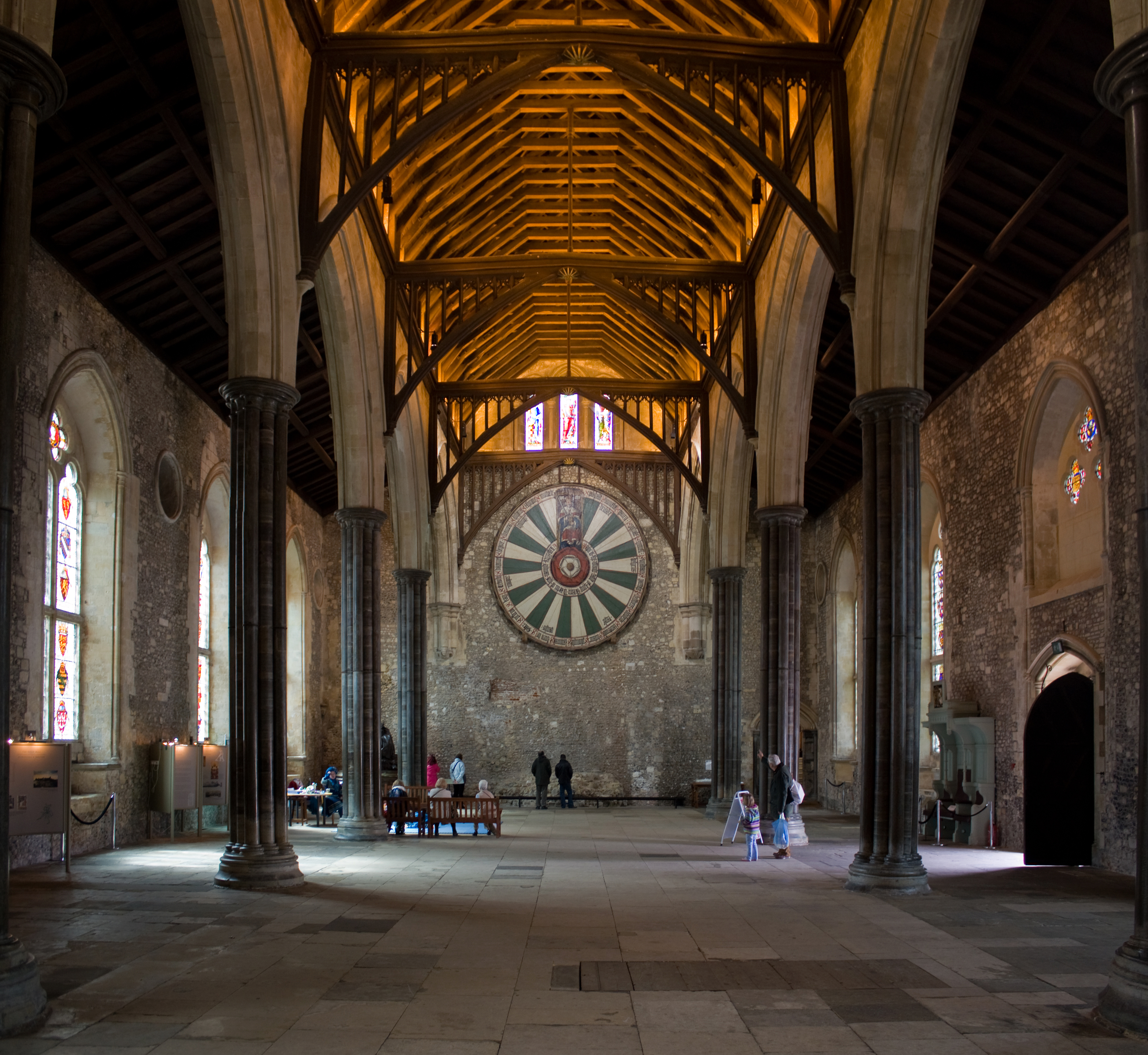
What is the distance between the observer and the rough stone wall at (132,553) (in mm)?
10688

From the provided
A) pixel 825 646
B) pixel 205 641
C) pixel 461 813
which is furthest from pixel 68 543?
pixel 825 646

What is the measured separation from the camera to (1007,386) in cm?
1332

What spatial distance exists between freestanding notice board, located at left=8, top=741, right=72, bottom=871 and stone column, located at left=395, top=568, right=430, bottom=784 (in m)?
9.16

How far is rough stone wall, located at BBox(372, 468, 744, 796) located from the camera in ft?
76.1

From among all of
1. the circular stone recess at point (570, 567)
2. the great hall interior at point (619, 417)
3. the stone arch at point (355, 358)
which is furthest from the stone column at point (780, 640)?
the circular stone recess at point (570, 567)

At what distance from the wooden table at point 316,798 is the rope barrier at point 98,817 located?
13.1 feet

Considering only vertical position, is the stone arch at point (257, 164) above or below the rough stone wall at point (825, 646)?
above

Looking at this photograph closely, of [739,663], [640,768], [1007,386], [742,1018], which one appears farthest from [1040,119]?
[640,768]

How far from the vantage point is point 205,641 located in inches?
659

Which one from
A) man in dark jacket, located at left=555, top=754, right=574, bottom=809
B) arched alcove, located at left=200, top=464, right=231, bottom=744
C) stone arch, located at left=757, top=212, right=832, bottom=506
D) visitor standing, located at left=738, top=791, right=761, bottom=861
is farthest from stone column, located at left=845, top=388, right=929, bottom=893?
man in dark jacket, located at left=555, top=754, right=574, bottom=809

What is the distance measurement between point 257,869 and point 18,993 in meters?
4.22

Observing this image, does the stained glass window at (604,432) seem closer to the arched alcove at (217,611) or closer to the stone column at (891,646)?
the arched alcove at (217,611)

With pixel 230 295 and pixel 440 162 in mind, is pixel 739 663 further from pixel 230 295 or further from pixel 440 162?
pixel 230 295

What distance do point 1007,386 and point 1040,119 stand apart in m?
3.95
